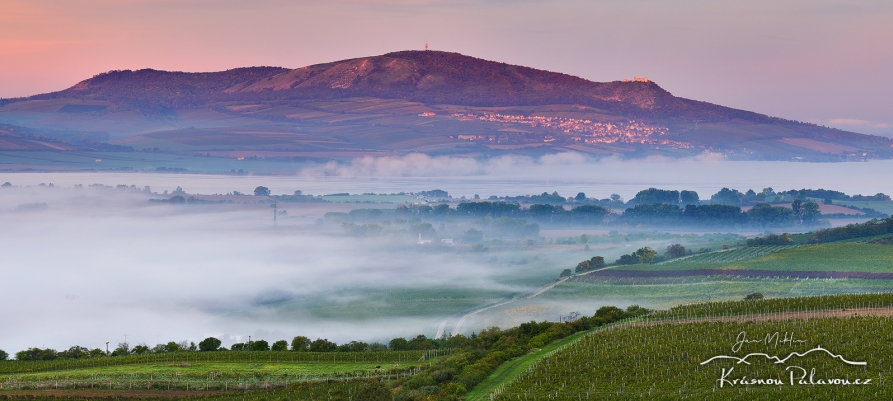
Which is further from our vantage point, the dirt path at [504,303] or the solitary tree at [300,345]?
the dirt path at [504,303]

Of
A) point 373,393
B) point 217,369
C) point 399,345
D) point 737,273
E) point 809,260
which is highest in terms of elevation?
point 809,260

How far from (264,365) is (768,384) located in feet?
112

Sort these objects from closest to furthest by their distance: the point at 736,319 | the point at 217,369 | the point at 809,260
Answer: the point at 736,319, the point at 217,369, the point at 809,260

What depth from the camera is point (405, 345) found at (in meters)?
71.4

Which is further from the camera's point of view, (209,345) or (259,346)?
(259,346)

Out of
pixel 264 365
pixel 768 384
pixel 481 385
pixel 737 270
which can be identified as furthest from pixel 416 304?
pixel 768 384

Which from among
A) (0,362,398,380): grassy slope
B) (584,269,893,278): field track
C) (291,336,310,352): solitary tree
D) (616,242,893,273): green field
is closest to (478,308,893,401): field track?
(0,362,398,380): grassy slope

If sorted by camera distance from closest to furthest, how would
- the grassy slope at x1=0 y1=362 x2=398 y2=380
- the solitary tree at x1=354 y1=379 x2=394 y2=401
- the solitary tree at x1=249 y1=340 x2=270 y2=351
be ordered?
the solitary tree at x1=354 y1=379 x2=394 y2=401 < the grassy slope at x1=0 y1=362 x2=398 y2=380 < the solitary tree at x1=249 y1=340 x2=270 y2=351

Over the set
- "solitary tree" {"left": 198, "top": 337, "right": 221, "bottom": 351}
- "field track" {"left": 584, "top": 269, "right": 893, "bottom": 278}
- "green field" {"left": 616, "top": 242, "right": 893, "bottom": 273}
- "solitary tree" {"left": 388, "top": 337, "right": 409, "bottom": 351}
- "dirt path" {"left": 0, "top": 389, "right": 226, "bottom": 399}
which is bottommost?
"solitary tree" {"left": 388, "top": 337, "right": 409, "bottom": 351}

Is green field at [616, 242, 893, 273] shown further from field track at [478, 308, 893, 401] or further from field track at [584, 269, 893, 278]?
field track at [478, 308, 893, 401]

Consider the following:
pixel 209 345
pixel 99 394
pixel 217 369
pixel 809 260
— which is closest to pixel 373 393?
pixel 99 394

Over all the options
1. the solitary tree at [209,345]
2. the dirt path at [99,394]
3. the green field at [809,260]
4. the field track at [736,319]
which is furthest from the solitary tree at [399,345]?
the green field at [809,260]

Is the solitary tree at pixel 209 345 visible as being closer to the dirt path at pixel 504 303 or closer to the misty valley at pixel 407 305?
the misty valley at pixel 407 305

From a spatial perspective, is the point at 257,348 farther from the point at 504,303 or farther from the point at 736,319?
A: the point at 504,303
